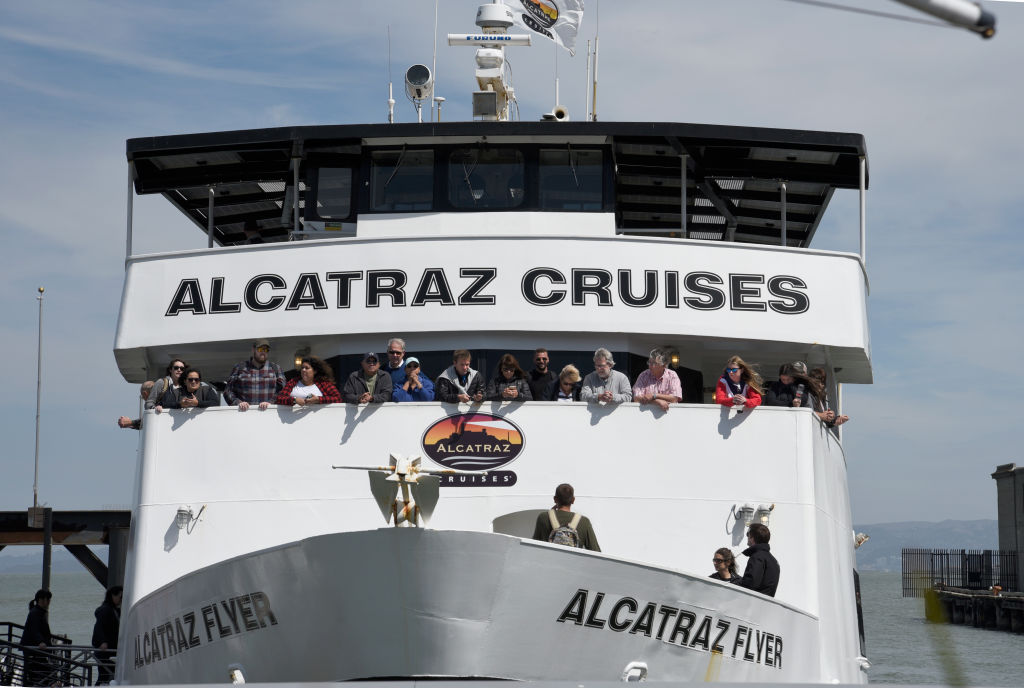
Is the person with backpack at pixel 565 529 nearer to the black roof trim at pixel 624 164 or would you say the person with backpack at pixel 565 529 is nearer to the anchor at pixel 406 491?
the anchor at pixel 406 491

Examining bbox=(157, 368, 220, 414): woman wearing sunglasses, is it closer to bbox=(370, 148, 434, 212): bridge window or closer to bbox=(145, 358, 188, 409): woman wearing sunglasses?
bbox=(145, 358, 188, 409): woman wearing sunglasses

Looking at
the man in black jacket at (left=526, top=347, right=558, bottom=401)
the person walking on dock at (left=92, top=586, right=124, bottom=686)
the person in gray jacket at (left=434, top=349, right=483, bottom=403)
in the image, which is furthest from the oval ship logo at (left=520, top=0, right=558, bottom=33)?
the person walking on dock at (left=92, top=586, right=124, bottom=686)

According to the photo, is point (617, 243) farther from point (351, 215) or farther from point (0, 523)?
point (0, 523)

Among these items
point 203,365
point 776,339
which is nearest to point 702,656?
point 776,339

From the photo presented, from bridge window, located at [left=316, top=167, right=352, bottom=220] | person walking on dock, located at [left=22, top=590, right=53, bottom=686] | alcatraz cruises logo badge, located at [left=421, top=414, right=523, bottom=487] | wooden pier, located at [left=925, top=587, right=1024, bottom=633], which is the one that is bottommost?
wooden pier, located at [left=925, top=587, right=1024, bottom=633]

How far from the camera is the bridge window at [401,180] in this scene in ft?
39.3

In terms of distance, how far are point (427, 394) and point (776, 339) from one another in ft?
9.94

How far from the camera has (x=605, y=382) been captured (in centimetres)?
980

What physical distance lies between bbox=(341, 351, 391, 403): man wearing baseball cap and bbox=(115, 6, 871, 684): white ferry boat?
95 millimetres

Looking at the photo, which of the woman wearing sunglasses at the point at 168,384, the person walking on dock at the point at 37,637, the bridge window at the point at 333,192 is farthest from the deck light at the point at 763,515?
the person walking on dock at the point at 37,637

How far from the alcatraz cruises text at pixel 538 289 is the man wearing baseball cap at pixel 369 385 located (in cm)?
99

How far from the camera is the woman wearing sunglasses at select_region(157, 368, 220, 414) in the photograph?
31.5 feet

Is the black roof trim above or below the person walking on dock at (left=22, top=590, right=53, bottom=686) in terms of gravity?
above

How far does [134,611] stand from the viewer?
28.1ft
